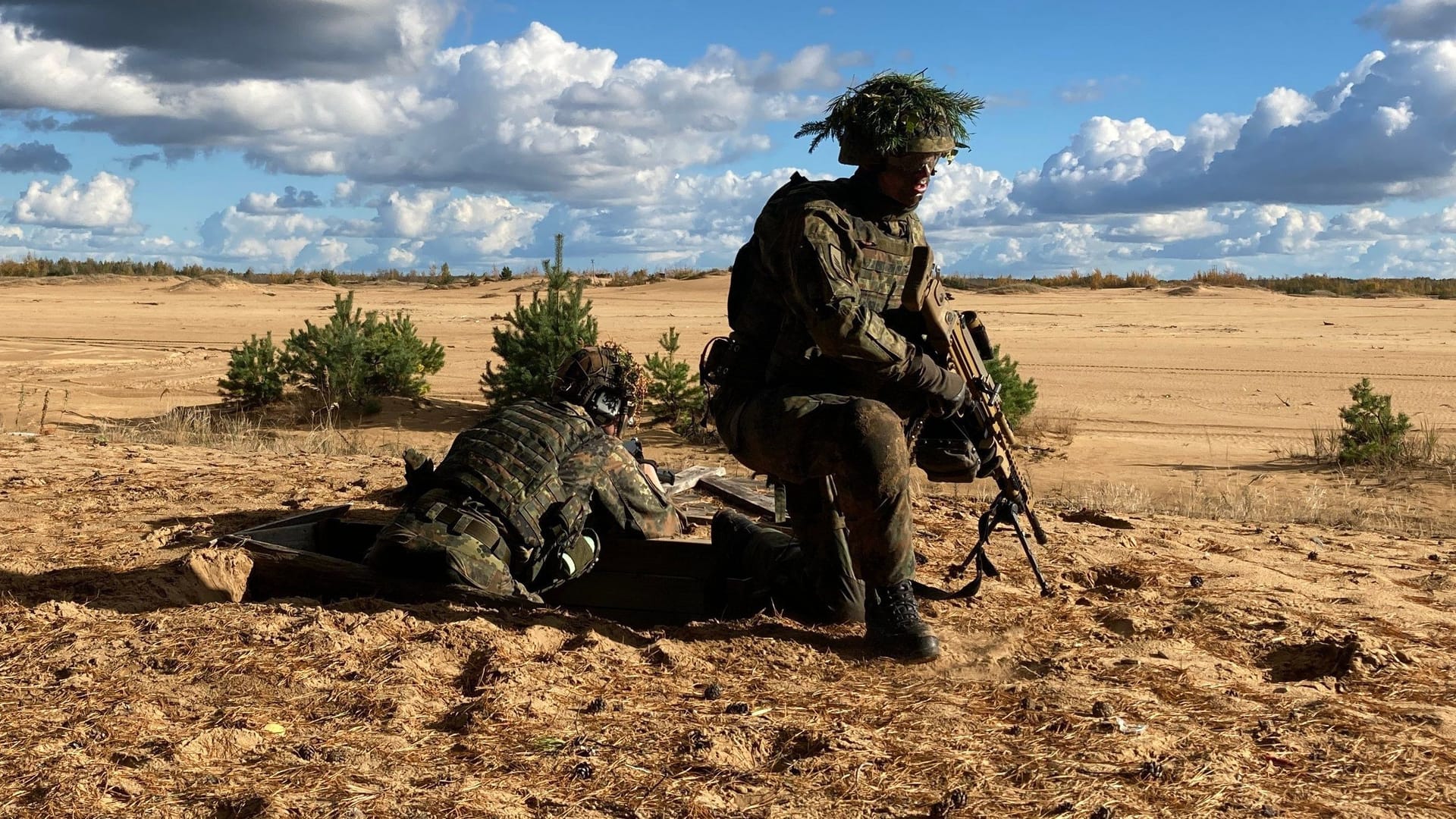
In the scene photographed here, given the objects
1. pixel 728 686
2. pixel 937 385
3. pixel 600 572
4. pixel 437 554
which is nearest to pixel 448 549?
pixel 437 554

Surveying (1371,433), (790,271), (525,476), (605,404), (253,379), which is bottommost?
(1371,433)

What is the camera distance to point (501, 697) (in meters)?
3.49

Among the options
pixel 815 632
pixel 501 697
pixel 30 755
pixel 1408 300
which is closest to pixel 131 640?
pixel 30 755

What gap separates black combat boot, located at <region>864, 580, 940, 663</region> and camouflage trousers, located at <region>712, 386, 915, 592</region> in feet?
0.16

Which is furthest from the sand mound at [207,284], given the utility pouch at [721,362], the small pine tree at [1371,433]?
the utility pouch at [721,362]

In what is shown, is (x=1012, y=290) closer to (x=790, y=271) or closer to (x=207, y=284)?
(x=207, y=284)

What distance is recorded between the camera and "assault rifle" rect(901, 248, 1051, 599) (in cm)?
440

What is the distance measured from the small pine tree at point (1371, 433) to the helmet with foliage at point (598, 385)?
755 centimetres

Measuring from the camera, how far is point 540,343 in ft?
41.2

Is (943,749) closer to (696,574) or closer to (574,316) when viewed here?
(696,574)

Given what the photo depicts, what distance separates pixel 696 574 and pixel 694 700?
1.92 meters

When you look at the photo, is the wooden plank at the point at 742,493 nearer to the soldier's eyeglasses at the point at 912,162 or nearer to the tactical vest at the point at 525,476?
the tactical vest at the point at 525,476

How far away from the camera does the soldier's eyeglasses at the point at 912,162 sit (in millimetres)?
4211

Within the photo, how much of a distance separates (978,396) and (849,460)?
880 mm
